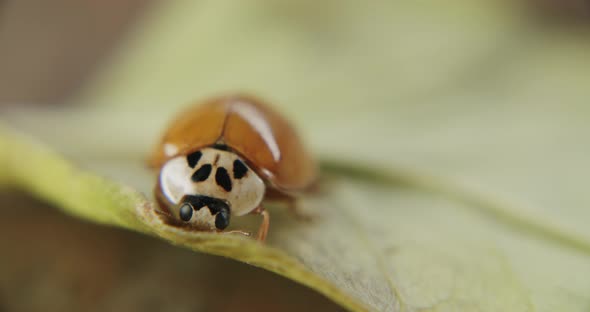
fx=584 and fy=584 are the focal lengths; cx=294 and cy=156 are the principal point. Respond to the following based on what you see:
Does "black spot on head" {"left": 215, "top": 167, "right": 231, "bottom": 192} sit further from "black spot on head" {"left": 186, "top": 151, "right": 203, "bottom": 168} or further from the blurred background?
the blurred background

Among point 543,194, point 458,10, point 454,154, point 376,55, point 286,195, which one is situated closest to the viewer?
point 286,195

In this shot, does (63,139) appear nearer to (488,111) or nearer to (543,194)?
(543,194)

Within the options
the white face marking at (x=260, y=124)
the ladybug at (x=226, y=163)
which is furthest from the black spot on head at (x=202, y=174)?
the white face marking at (x=260, y=124)

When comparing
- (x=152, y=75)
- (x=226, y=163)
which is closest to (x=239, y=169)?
(x=226, y=163)

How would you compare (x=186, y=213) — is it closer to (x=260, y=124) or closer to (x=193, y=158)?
(x=193, y=158)

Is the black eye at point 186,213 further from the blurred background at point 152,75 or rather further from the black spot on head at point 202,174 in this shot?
the blurred background at point 152,75

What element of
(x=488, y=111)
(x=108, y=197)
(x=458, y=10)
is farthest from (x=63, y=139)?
(x=458, y=10)

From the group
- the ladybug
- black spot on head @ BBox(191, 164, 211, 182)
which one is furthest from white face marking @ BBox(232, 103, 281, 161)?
black spot on head @ BBox(191, 164, 211, 182)

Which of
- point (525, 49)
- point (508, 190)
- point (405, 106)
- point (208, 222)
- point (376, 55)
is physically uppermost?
point (525, 49)
